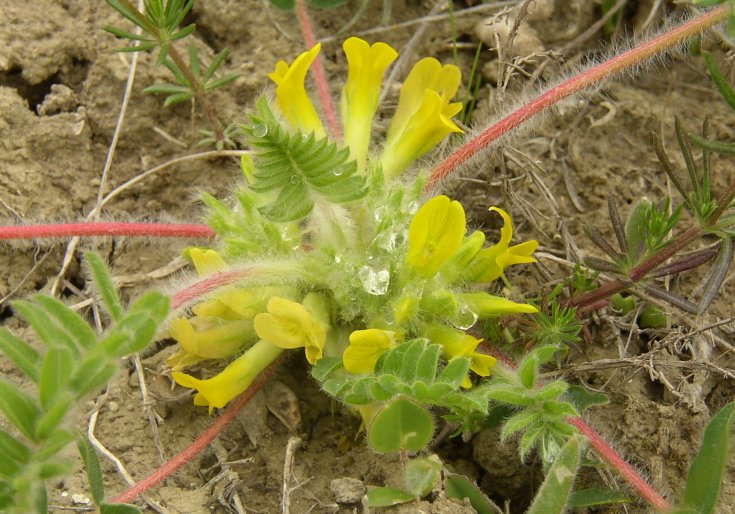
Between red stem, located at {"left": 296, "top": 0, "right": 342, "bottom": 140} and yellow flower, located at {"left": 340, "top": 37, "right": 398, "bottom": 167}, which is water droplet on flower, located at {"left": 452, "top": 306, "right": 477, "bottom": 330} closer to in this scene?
yellow flower, located at {"left": 340, "top": 37, "right": 398, "bottom": 167}

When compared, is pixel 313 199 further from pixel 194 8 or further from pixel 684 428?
pixel 194 8

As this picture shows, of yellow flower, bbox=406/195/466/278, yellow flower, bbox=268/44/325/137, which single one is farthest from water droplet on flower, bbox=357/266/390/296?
yellow flower, bbox=268/44/325/137

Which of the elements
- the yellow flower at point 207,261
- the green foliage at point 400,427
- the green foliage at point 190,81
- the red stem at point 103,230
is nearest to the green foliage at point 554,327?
the green foliage at point 400,427

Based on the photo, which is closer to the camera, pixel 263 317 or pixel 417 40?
pixel 263 317

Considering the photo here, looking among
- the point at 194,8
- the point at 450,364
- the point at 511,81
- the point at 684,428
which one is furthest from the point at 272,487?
the point at 194,8

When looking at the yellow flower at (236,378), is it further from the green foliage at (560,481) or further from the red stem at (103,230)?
the green foliage at (560,481)

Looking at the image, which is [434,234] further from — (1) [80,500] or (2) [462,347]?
(1) [80,500]
